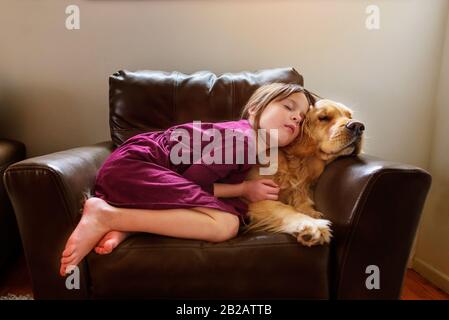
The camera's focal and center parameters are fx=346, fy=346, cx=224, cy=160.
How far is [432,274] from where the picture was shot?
5.15 ft

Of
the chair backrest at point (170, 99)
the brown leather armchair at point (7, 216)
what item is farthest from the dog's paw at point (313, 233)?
the brown leather armchair at point (7, 216)

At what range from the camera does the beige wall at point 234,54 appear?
1584 mm

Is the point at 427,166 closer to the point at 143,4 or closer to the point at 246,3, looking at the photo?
the point at 246,3

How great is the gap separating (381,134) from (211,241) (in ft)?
3.86

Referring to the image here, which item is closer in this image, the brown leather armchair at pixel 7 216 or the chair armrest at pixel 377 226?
the chair armrest at pixel 377 226

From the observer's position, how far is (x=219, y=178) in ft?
3.26

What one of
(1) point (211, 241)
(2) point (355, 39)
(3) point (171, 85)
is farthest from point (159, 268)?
(2) point (355, 39)

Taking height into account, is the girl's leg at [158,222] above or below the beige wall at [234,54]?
below

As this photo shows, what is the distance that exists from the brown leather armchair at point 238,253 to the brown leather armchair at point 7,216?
21.6 inches

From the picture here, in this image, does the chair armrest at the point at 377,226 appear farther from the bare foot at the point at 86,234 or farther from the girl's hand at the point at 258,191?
the bare foot at the point at 86,234

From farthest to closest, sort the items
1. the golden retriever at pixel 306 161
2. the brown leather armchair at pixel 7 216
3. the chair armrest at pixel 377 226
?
the brown leather armchair at pixel 7 216 → the golden retriever at pixel 306 161 → the chair armrest at pixel 377 226

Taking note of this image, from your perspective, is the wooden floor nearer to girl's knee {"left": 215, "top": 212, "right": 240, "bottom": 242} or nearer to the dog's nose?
the dog's nose

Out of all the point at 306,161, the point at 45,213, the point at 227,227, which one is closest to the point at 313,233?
the point at 227,227

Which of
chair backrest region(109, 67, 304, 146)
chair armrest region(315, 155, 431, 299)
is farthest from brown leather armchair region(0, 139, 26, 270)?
Answer: chair armrest region(315, 155, 431, 299)
